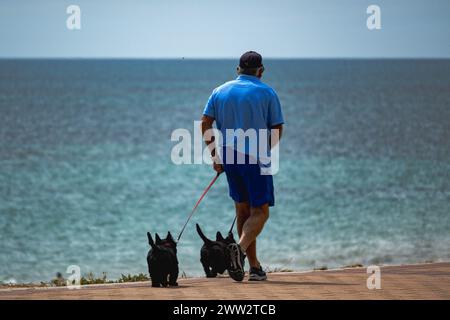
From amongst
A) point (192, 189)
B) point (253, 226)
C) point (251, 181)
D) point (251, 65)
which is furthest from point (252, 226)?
point (192, 189)

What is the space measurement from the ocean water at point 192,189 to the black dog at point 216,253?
923 centimetres

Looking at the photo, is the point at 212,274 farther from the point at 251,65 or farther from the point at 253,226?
the point at 251,65

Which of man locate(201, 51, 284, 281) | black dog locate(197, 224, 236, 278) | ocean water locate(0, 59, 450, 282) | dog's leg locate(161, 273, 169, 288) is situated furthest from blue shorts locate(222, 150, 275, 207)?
ocean water locate(0, 59, 450, 282)

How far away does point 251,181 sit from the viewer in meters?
11.4

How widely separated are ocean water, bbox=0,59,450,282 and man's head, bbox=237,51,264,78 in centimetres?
989

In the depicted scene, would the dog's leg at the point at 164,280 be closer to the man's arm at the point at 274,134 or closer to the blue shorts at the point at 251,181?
the blue shorts at the point at 251,181

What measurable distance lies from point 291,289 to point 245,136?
1.41m

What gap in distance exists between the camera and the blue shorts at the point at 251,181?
11.4 m

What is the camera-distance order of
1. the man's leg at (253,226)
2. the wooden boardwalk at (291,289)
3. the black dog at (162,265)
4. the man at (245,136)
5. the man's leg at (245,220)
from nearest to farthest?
the wooden boardwalk at (291,289) → the black dog at (162,265) → the man at (245,136) → the man's leg at (253,226) → the man's leg at (245,220)

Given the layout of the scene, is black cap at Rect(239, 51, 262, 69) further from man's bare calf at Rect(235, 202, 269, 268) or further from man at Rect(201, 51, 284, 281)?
man's bare calf at Rect(235, 202, 269, 268)

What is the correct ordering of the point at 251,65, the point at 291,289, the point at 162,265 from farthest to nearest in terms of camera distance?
the point at 251,65 → the point at 162,265 → the point at 291,289

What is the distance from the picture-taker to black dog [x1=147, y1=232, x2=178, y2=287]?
1118 centimetres

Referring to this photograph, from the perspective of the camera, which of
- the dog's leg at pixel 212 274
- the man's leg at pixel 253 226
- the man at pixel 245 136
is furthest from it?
the dog's leg at pixel 212 274

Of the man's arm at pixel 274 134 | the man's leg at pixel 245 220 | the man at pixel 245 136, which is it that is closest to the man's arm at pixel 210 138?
the man at pixel 245 136
